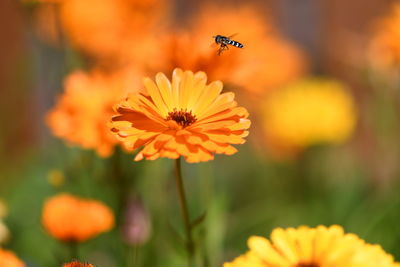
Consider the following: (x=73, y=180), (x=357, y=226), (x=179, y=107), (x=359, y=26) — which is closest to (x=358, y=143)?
(x=359, y=26)

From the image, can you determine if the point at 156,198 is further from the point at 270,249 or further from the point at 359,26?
the point at 359,26

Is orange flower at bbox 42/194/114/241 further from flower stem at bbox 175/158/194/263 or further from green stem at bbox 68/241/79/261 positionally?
flower stem at bbox 175/158/194/263

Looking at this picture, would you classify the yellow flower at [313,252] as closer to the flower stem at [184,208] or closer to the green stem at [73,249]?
the flower stem at [184,208]

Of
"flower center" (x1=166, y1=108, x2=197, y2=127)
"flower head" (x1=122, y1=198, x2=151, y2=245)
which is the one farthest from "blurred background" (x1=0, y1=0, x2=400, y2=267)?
"flower center" (x1=166, y1=108, x2=197, y2=127)

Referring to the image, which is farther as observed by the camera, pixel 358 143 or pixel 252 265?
pixel 358 143

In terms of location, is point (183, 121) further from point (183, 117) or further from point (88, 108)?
point (88, 108)

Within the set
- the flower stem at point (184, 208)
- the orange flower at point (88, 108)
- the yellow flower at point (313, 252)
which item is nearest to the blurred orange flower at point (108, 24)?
the orange flower at point (88, 108)

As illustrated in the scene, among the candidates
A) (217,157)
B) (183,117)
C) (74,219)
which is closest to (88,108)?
(74,219)
